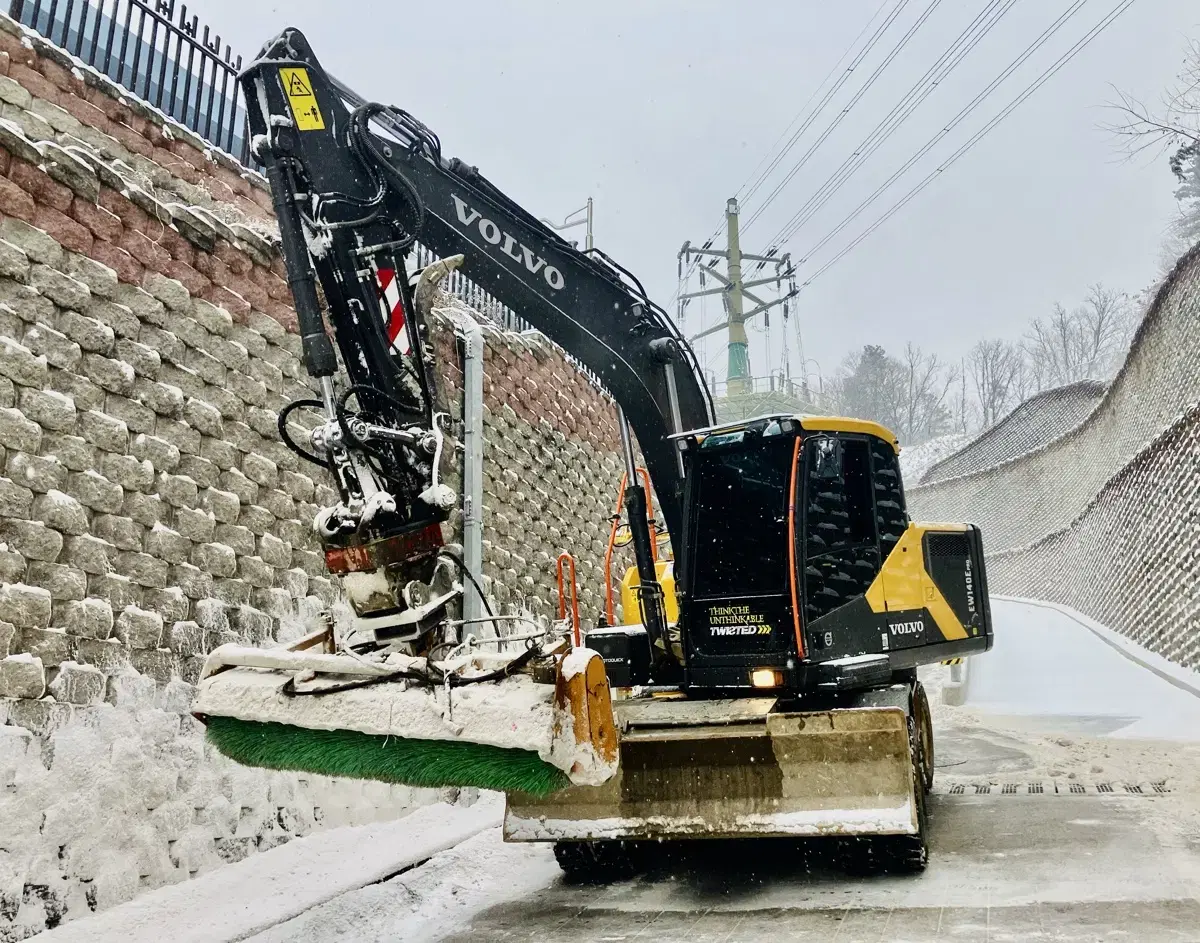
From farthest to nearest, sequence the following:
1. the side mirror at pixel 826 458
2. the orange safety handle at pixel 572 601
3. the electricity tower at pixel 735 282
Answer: the electricity tower at pixel 735 282 < the orange safety handle at pixel 572 601 < the side mirror at pixel 826 458

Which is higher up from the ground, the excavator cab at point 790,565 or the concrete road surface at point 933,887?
the excavator cab at point 790,565

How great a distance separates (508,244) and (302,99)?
1.26 meters

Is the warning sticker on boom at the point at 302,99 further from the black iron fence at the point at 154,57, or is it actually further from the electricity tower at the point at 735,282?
the electricity tower at the point at 735,282

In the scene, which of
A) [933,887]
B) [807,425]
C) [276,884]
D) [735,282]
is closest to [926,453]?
[735,282]

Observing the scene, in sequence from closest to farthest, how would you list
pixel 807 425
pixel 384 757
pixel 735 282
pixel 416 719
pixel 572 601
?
pixel 416 719 < pixel 384 757 < pixel 807 425 < pixel 572 601 < pixel 735 282

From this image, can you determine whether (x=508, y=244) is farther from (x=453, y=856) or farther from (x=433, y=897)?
(x=453, y=856)

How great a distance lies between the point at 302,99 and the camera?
480 centimetres

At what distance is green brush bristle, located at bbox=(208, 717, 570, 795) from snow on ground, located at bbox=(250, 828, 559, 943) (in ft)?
3.68

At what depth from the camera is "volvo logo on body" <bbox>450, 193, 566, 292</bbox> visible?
5.36 metres

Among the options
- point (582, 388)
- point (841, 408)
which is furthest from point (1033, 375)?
point (582, 388)

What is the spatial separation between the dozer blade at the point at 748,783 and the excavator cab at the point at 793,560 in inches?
16.1

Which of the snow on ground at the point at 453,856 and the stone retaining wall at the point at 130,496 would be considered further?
the snow on ground at the point at 453,856

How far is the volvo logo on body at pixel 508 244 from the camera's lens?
17.6ft

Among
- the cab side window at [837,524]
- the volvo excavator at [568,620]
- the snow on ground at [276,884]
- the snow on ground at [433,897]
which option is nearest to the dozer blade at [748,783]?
the volvo excavator at [568,620]
